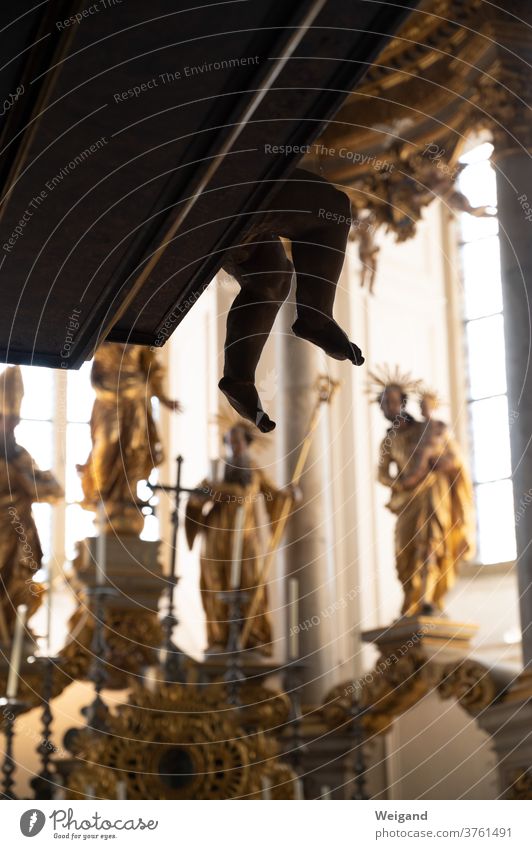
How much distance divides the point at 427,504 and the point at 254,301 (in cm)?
657

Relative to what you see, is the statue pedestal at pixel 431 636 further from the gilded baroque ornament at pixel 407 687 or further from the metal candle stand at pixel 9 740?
the metal candle stand at pixel 9 740

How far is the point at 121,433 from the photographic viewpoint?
8516 mm

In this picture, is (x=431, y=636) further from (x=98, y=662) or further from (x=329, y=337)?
(x=329, y=337)

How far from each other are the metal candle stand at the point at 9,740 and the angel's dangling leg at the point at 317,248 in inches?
179

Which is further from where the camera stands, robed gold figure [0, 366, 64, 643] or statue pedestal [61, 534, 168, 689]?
statue pedestal [61, 534, 168, 689]

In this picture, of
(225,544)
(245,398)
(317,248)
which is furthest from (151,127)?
(225,544)

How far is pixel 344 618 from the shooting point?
10.2 meters

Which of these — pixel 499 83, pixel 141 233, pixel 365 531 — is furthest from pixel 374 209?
pixel 141 233

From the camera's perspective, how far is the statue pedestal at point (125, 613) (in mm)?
7984

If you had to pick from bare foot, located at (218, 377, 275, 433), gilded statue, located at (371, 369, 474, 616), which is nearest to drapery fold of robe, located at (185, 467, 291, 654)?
gilded statue, located at (371, 369, 474, 616)

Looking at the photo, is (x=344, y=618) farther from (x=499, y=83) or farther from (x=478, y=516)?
(x=499, y=83)

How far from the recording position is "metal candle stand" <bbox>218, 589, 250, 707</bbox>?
7178 mm

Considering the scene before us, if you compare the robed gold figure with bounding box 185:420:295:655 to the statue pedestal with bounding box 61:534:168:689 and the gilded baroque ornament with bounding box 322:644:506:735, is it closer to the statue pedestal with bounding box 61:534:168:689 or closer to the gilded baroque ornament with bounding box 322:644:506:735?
the statue pedestal with bounding box 61:534:168:689

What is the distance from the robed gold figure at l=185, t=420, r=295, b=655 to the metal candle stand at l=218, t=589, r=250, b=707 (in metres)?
0.12
